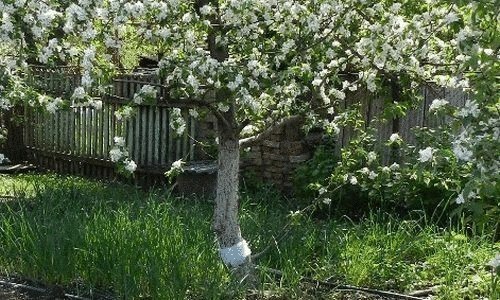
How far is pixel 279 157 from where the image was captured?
9.54 m

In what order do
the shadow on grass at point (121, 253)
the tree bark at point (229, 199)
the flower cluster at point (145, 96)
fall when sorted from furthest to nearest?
the tree bark at point (229, 199)
the flower cluster at point (145, 96)
the shadow on grass at point (121, 253)

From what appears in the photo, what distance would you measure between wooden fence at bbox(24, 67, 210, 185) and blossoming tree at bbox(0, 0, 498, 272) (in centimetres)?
415

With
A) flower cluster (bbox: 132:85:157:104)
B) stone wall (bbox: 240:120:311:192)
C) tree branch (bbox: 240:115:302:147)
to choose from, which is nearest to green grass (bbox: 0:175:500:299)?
tree branch (bbox: 240:115:302:147)

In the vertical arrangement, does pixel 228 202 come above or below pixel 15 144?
above

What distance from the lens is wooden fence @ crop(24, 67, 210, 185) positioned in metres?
10.5

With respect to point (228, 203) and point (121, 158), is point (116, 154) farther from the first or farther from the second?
point (228, 203)

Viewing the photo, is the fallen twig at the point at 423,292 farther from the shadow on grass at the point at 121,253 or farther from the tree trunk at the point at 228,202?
the shadow on grass at the point at 121,253

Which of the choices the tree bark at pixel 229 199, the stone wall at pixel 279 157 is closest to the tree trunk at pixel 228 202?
the tree bark at pixel 229 199

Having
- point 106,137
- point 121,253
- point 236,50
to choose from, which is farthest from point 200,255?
point 106,137

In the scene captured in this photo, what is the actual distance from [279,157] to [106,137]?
9.87 feet

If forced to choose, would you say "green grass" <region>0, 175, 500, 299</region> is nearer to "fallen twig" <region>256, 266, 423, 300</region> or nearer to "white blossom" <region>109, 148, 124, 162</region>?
"fallen twig" <region>256, 266, 423, 300</region>

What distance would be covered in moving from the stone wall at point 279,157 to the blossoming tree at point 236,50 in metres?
3.58

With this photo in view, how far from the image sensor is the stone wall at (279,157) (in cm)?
941

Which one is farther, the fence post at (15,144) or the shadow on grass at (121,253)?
the fence post at (15,144)
